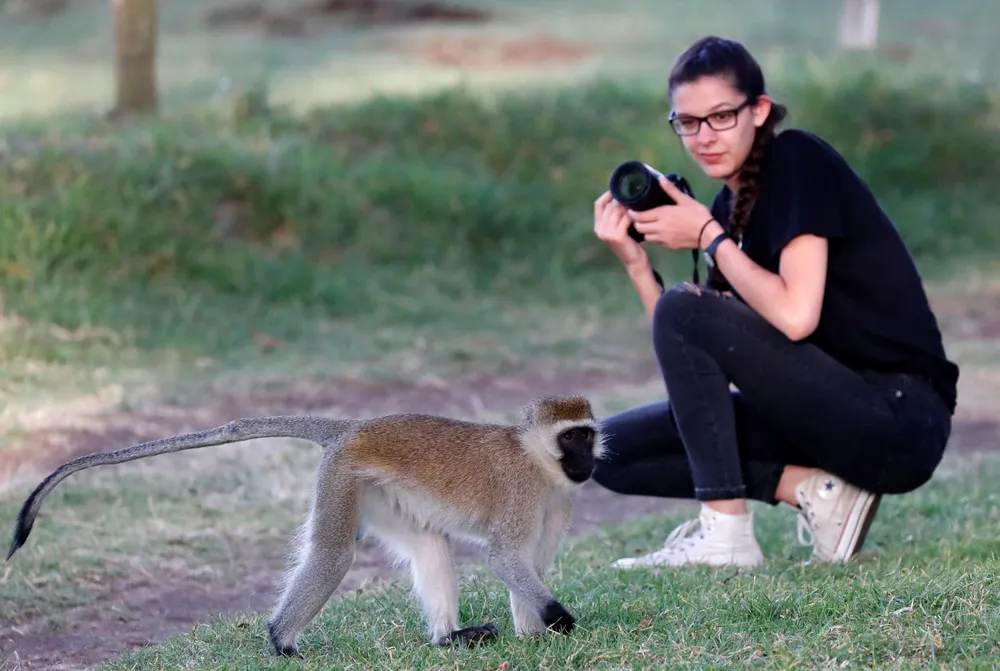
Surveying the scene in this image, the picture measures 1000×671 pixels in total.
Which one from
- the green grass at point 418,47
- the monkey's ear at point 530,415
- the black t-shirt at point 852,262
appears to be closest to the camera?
the monkey's ear at point 530,415

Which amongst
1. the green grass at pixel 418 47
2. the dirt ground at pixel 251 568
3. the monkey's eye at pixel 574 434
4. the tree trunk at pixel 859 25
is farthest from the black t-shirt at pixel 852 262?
the tree trunk at pixel 859 25

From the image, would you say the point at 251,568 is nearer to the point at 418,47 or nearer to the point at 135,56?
the point at 135,56

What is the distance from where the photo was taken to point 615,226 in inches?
172

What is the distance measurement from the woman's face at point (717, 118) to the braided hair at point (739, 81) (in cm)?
2

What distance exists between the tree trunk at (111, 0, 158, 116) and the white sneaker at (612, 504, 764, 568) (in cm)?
836

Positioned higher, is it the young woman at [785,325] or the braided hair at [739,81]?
the braided hair at [739,81]

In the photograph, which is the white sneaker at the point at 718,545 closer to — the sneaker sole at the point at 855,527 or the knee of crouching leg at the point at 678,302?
the sneaker sole at the point at 855,527

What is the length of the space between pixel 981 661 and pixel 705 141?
1.82m

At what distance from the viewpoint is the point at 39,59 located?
13953 mm

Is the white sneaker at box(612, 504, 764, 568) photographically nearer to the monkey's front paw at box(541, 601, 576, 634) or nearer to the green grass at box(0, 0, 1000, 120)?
the monkey's front paw at box(541, 601, 576, 634)

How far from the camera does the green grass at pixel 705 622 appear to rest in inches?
124

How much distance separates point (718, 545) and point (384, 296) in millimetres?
5324

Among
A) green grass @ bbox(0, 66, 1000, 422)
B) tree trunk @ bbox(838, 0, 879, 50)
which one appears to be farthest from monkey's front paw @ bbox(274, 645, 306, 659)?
tree trunk @ bbox(838, 0, 879, 50)

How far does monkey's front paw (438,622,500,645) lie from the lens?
347 centimetres
